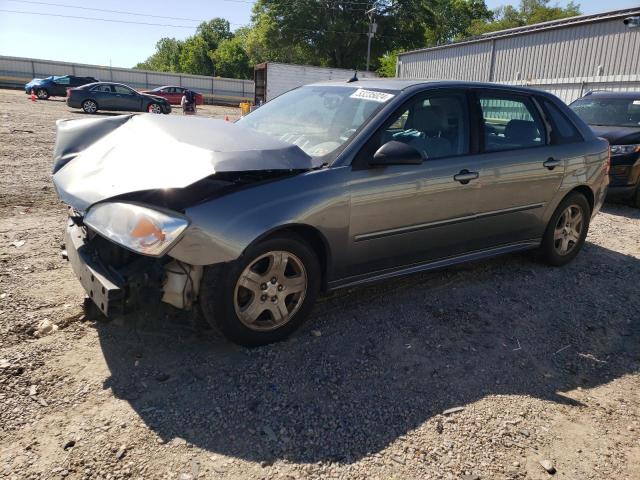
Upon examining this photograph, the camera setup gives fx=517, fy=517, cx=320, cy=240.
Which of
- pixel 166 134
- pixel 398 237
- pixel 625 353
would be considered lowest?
pixel 625 353

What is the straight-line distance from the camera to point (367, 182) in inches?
136

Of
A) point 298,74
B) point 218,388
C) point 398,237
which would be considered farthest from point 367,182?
point 298,74

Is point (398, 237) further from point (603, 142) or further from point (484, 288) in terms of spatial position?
point (603, 142)

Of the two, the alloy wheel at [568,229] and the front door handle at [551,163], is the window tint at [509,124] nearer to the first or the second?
the front door handle at [551,163]

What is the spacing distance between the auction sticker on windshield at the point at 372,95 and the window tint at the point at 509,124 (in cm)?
96

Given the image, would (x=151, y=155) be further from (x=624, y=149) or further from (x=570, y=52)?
(x=570, y=52)

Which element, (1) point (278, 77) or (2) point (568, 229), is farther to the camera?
(1) point (278, 77)

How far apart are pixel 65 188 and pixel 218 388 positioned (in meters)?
1.60

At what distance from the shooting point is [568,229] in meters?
5.10

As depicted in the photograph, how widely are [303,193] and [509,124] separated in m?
2.34

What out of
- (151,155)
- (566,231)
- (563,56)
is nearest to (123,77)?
(563,56)

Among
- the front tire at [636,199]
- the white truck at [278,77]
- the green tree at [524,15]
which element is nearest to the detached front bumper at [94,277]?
the front tire at [636,199]

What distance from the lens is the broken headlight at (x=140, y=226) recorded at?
2.62 meters

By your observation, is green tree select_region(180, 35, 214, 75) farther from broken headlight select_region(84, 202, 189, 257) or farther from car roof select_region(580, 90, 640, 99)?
broken headlight select_region(84, 202, 189, 257)
